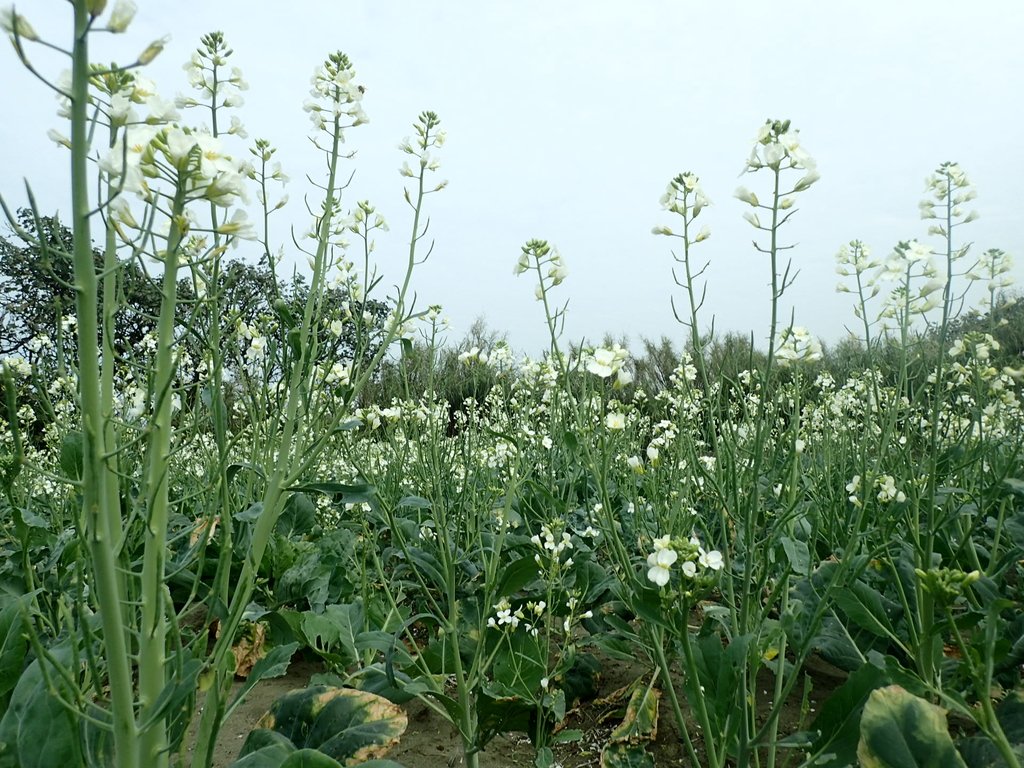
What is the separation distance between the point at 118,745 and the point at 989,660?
140cm

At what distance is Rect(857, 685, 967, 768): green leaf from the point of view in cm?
128

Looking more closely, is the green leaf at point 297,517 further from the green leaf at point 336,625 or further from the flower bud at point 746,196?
the flower bud at point 746,196

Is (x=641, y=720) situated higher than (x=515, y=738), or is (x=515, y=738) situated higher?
(x=641, y=720)

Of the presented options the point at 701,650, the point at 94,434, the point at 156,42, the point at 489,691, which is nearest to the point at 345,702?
the point at 489,691

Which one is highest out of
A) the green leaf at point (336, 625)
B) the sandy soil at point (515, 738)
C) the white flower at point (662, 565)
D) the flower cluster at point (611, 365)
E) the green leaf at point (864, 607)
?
the flower cluster at point (611, 365)

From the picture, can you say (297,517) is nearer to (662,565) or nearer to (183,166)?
(662,565)

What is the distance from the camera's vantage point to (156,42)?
831mm

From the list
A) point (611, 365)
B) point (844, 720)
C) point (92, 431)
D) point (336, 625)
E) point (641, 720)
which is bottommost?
point (641, 720)

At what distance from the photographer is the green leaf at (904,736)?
1283mm

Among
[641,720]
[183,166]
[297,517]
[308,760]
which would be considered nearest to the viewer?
[183,166]

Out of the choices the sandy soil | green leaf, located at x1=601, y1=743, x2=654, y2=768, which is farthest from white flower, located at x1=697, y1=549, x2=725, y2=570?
the sandy soil

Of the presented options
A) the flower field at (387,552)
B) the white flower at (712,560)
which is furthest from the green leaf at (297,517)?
the white flower at (712,560)

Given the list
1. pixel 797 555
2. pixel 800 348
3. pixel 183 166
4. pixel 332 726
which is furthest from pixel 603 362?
pixel 183 166

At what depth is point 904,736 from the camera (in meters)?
1.30
